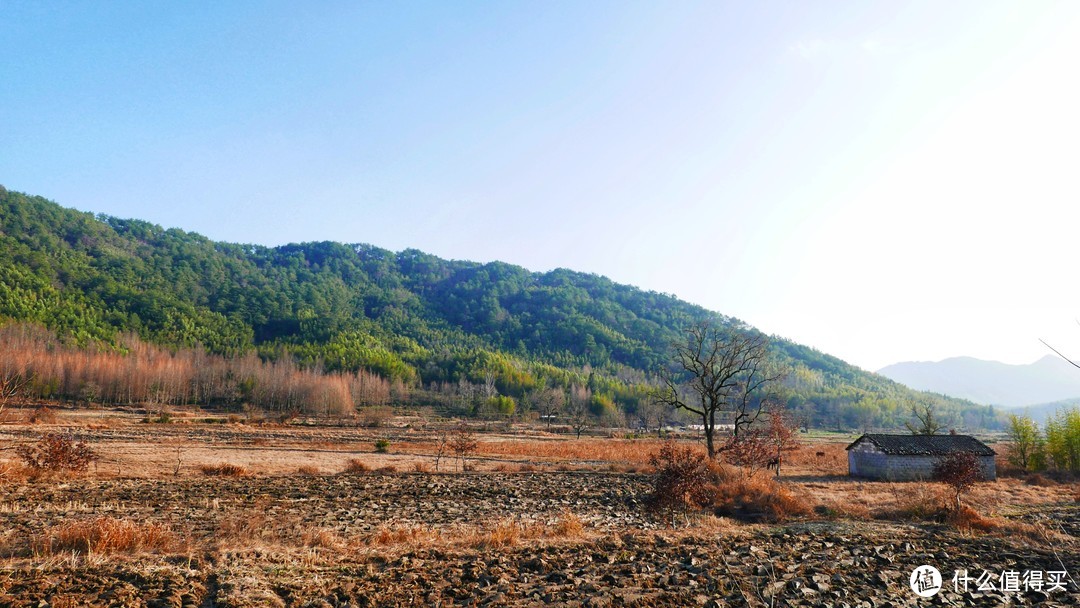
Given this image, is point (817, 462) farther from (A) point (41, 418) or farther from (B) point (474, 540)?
(A) point (41, 418)

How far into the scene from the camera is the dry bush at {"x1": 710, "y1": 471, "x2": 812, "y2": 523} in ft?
69.8

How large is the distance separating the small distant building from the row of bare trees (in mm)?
81019

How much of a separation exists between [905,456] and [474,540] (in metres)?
34.5

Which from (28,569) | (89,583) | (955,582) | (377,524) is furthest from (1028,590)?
(28,569)

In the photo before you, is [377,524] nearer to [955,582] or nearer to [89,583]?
[89,583]

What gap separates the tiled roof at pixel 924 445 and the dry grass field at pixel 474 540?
5857mm

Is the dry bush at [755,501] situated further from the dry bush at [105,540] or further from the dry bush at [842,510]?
the dry bush at [105,540]

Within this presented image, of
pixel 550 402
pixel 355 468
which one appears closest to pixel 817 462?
pixel 355 468

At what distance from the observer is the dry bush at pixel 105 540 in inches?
434

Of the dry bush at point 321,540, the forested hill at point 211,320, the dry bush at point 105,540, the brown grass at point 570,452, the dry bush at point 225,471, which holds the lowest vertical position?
the brown grass at point 570,452

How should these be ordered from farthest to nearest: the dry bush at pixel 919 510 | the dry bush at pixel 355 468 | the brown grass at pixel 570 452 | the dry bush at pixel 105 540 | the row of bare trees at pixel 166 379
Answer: the row of bare trees at pixel 166 379 → the brown grass at pixel 570 452 → the dry bush at pixel 355 468 → the dry bush at pixel 919 510 → the dry bush at pixel 105 540

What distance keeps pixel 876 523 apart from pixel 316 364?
402 ft

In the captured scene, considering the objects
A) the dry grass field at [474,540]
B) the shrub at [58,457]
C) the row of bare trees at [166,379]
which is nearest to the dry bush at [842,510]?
→ the dry grass field at [474,540]

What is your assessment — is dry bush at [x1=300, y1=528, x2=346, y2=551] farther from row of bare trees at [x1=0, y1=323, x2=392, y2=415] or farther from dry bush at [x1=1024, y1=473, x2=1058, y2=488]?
row of bare trees at [x1=0, y1=323, x2=392, y2=415]
